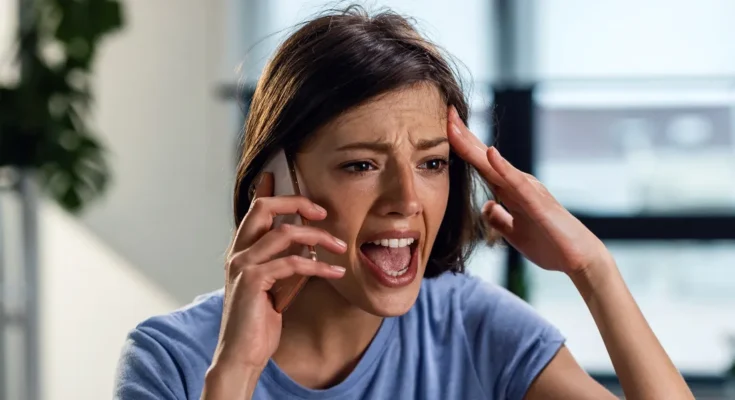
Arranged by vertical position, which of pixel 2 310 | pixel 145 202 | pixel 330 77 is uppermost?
pixel 330 77

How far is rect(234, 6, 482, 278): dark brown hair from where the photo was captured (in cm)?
117

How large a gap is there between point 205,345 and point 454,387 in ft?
1.17

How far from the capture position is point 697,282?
3686mm

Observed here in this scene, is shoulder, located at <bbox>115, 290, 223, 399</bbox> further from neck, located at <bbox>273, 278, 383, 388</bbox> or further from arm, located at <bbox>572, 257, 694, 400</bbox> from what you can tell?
arm, located at <bbox>572, 257, 694, 400</bbox>

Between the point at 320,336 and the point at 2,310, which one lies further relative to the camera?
the point at 2,310

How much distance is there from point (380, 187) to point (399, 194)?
29 millimetres

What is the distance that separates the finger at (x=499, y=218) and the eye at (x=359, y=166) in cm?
29

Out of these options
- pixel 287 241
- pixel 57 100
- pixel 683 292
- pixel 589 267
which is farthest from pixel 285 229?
pixel 683 292

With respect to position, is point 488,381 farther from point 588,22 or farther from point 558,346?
point 588,22

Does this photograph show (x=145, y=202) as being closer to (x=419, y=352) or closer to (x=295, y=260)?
(x=419, y=352)

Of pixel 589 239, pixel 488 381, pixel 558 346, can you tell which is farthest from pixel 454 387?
pixel 589 239

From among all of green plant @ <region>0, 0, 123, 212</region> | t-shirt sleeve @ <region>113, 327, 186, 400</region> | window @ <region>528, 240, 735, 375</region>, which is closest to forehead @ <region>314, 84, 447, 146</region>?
t-shirt sleeve @ <region>113, 327, 186, 400</region>

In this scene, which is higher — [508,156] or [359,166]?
[359,166]

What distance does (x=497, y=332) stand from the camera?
137cm
